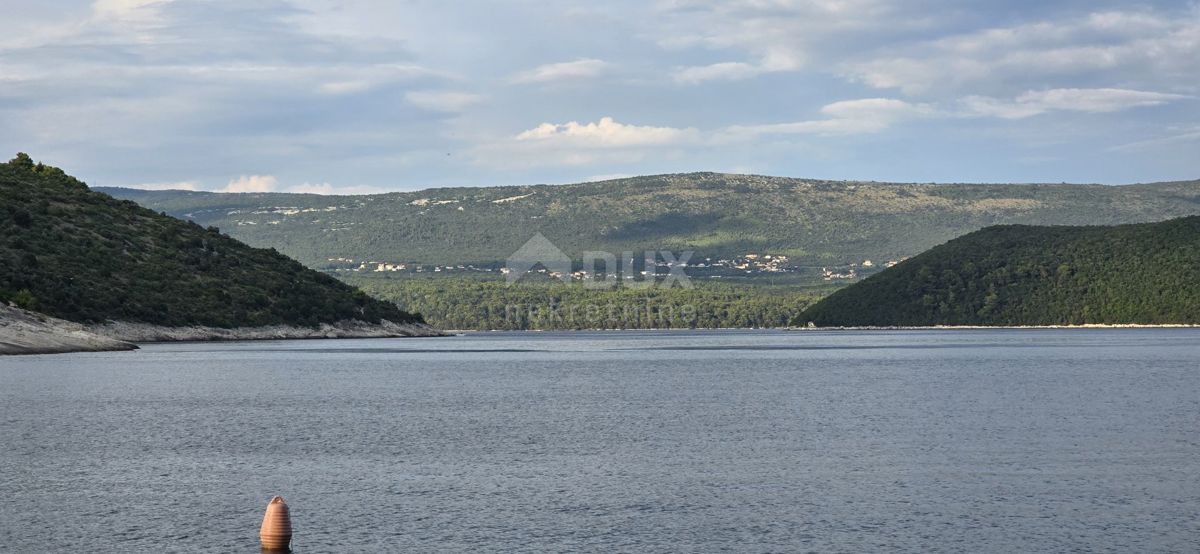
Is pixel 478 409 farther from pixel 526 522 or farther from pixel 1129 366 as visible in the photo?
pixel 1129 366

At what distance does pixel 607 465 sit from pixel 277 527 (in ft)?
58.3

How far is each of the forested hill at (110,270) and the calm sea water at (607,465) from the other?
6207 cm

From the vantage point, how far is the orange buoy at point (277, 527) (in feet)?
96.2

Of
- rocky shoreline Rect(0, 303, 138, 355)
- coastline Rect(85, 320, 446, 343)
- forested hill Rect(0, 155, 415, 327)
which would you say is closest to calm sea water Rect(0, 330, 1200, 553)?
rocky shoreline Rect(0, 303, 138, 355)

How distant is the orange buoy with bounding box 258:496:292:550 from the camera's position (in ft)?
96.2

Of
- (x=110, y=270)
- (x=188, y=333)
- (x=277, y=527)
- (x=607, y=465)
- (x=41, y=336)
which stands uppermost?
(x=110, y=270)

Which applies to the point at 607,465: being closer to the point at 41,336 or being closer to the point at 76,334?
the point at 41,336

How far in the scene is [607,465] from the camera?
45.6 meters

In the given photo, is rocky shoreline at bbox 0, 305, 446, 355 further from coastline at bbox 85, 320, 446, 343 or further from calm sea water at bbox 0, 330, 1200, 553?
calm sea water at bbox 0, 330, 1200, 553

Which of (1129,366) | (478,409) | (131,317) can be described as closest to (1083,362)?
(1129,366)

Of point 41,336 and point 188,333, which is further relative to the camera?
point 188,333

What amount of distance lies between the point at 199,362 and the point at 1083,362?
80127 mm

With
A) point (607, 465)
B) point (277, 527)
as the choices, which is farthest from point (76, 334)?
point (277, 527)

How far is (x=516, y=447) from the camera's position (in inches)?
2034
